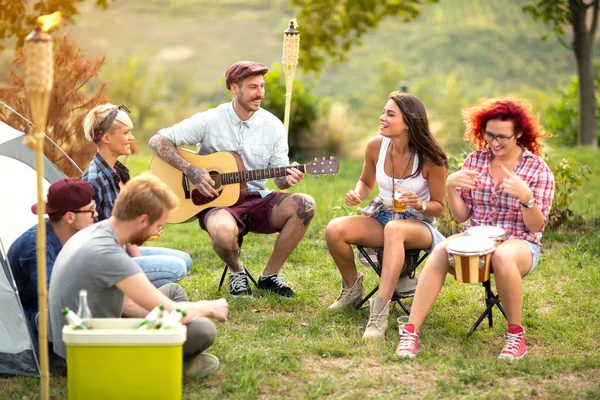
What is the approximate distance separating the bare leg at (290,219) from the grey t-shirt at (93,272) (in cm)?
178

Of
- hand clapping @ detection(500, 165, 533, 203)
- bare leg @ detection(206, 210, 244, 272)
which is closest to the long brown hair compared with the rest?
hand clapping @ detection(500, 165, 533, 203)

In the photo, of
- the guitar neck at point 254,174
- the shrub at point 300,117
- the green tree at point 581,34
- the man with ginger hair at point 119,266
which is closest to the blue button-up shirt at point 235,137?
the guitar neck at point 254,174

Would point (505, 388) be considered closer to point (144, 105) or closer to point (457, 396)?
point (457, 396)

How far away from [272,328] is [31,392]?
4.56 ft

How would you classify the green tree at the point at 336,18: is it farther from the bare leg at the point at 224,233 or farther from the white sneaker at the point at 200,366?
the white sneaker at the point at 200,366

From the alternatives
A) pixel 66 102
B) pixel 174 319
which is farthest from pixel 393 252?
pixel 66 102

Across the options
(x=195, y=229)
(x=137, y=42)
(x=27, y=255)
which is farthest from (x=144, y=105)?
(x=137, y=42)

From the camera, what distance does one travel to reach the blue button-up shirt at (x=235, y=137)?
5.10m

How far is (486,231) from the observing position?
13.4 ft

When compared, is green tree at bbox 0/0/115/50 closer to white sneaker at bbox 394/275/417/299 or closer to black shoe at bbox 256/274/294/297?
black shoe at bbox 256/274/294/297

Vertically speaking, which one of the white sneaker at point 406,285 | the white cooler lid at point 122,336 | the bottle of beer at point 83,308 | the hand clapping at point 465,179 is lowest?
the white sneaker at point 406,285

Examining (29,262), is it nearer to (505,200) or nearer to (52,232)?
(52,232)

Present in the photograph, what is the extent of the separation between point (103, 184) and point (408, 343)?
6.17ft

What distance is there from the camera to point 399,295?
15.0 ft
